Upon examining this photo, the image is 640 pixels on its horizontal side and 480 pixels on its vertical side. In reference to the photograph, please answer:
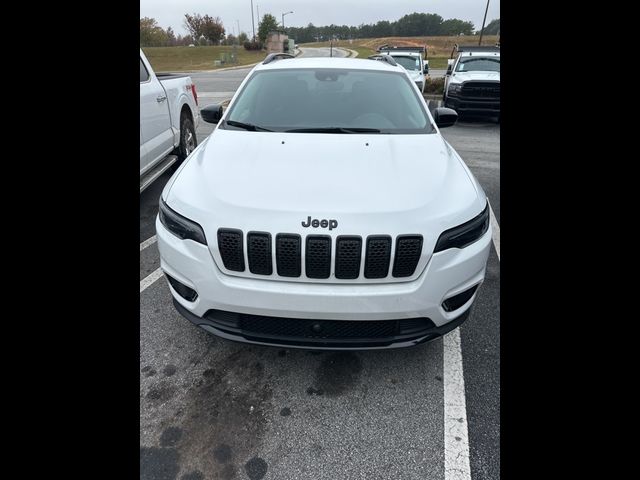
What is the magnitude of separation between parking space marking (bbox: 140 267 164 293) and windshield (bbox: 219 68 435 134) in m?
1.40

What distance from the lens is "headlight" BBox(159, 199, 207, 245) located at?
6.60 feet

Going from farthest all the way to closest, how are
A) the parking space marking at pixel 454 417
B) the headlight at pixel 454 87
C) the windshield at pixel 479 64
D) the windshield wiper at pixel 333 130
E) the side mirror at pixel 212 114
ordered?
1. the windshield at pixel 479 64
2. the headlight at pixel 454 87
3. the side mirror at pixel 212 114
4. the windshield wiper at pixel 333 130
5. the parking space marking at pixel 454 417

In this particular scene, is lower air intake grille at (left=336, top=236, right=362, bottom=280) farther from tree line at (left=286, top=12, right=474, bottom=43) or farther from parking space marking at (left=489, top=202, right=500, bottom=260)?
tree line at (left=286, top=12, right=474, bottom=43)

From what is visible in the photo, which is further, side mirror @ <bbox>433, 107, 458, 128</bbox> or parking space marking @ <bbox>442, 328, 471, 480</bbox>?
side mirror @ <bbox>433, 107, 458, 128</bbox>

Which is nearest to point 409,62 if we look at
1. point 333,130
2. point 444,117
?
point 444,117

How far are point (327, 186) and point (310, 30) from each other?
10411cm

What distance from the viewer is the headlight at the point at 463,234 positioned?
77.4 inches

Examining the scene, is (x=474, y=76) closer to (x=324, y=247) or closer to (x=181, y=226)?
(x=324, y=247)

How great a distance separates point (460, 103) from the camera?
1034 centimetres

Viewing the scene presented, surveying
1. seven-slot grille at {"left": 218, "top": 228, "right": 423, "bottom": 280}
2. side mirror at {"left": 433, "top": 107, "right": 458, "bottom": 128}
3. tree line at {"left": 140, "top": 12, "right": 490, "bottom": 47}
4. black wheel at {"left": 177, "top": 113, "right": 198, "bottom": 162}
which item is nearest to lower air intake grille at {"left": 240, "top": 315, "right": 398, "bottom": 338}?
seven-slot grille at {"left": 218, "top": 228, "right": 423, "bottom": 280}

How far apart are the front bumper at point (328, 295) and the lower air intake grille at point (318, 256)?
0.07 metres

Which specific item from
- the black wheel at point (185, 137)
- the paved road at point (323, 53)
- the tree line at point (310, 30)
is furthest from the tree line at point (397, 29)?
the black wheel at point (185, 137)

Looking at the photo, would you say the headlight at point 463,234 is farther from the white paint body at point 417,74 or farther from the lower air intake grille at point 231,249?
the white paint body at point 417,74
